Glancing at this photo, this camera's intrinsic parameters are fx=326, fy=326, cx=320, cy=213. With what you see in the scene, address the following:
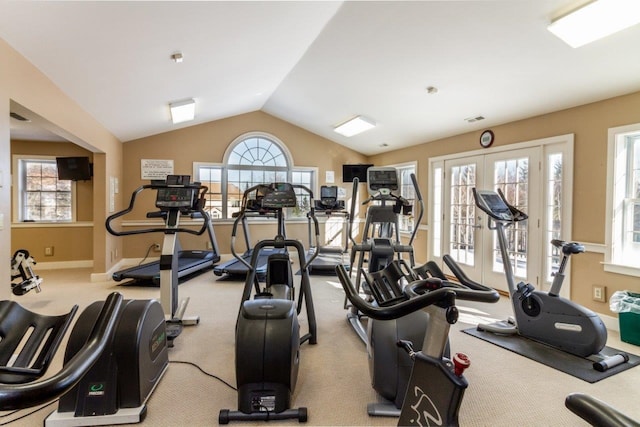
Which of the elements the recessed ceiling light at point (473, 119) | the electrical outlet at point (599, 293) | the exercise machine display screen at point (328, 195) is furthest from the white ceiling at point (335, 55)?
the electrical outlet at point (599, 293)

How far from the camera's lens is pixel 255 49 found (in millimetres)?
3756

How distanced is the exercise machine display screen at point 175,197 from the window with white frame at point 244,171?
3.61 metres

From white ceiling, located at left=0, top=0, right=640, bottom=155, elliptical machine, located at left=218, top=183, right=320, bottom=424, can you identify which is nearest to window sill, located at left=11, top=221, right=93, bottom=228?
white ceiling, located at left=0, top=0, right=640, bottom=155

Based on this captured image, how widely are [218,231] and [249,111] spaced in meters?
2.56

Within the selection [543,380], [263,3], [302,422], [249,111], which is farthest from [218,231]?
[543,380]

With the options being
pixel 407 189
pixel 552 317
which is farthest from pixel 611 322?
pixel 407 189

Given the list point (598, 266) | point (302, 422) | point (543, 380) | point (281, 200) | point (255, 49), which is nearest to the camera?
point (302, 422)

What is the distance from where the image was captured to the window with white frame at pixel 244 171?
674cm

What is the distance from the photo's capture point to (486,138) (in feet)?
15.3

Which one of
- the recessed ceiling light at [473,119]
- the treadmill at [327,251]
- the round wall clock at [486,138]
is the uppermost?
the recessed ceiling light at [473,119]

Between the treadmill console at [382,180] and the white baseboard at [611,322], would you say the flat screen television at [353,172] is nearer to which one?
the treadmill console at [382,180]

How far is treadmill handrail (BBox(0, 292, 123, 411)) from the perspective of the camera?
1.73 ft

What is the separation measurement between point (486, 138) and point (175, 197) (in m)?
4.19

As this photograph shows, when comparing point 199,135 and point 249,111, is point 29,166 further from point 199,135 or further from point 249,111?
point 249,111
